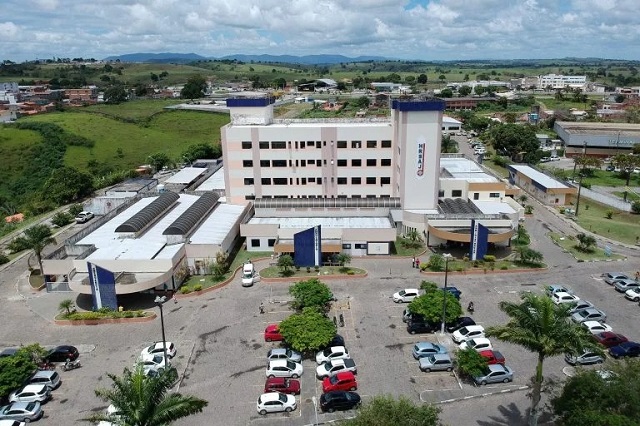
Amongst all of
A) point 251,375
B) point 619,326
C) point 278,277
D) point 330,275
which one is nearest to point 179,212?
point 278,277

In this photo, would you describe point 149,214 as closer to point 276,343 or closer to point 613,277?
point 276,343

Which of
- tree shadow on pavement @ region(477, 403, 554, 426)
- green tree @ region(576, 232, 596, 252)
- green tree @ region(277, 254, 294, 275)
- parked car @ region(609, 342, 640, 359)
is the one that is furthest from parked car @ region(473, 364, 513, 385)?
green tree @ region(576, 232, 596, 252)

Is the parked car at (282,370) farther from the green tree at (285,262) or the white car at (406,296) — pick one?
the green tree at (285,262)

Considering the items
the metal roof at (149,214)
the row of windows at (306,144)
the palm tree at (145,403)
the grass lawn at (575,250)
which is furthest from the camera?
the row of windows at (306,144)

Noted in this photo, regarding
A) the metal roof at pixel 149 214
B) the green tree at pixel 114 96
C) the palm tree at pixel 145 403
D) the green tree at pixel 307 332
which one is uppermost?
the green tree at pixel 114 96

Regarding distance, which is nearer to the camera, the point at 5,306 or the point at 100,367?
the point at 100,367

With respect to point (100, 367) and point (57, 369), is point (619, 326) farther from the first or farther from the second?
point (57, 369)

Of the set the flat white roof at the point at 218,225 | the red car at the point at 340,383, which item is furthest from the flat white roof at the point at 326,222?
the red car at the point at 340,383
